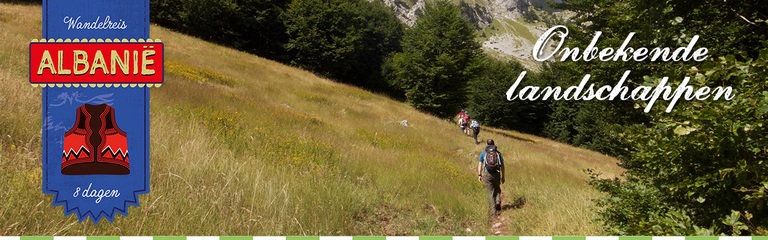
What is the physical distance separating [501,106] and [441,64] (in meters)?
28.4

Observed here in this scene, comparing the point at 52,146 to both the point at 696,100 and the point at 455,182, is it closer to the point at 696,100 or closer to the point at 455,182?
the point at 696,100

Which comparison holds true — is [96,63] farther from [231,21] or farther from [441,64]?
[231,21]

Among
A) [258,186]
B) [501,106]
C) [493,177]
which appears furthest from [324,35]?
[258,186]

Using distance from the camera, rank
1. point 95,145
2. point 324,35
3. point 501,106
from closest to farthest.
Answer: point 95,145
point 324,35
point 501,106

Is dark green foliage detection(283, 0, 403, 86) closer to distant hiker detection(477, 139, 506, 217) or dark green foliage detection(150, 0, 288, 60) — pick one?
dark green foliage detection(150, 0, 288, 60)

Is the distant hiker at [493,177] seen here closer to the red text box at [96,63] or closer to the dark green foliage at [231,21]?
the red text box at [96,63]

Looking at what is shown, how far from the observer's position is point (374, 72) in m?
51.6

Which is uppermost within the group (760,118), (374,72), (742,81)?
(742,81)

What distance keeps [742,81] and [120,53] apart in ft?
14.5

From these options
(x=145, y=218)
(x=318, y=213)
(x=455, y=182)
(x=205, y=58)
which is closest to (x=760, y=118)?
(x=318, y=213)

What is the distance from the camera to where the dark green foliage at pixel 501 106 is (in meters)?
56.9

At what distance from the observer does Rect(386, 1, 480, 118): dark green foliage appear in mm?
31625

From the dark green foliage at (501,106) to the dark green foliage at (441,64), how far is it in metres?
23.0

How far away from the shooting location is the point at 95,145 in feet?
10.6
